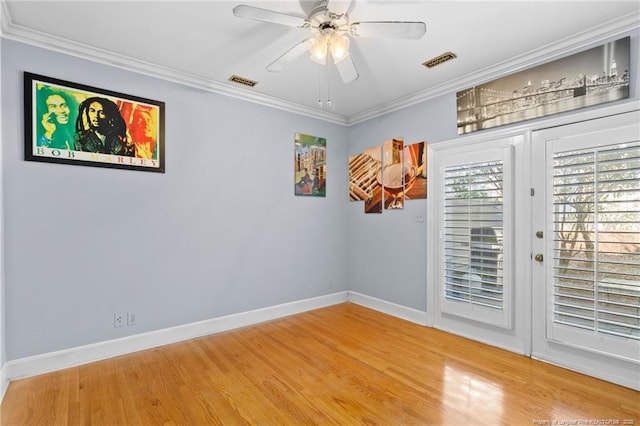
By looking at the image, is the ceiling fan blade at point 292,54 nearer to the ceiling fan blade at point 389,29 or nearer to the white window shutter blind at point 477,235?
the ceiling fan blade at point 389,29

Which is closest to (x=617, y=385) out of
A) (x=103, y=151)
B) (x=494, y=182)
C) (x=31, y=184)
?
(x=494, y=182)

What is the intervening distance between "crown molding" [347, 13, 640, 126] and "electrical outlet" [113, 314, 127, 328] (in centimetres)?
387

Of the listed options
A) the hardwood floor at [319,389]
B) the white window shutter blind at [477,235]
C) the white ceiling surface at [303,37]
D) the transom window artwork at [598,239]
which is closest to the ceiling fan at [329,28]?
the white ceiling surface at [303,37]

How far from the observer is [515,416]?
200 centimetres

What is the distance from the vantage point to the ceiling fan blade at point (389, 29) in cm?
196

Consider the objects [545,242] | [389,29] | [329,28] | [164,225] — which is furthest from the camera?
[164,225]

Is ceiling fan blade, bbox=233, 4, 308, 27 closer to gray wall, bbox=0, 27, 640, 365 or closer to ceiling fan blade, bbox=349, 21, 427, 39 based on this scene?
ceiling fan blade, bbox=349, 21, 427, 39

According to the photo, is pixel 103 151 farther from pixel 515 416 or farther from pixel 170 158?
pixel 515 416

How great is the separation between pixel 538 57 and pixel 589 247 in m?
1.73

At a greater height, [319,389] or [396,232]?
[396,232]

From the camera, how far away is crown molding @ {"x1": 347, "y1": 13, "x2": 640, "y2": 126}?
2371 mm

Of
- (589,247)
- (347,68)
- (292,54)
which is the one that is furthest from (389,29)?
(589,247)

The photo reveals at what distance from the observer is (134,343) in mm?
2938

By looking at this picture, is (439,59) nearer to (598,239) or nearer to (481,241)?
(481,241)
